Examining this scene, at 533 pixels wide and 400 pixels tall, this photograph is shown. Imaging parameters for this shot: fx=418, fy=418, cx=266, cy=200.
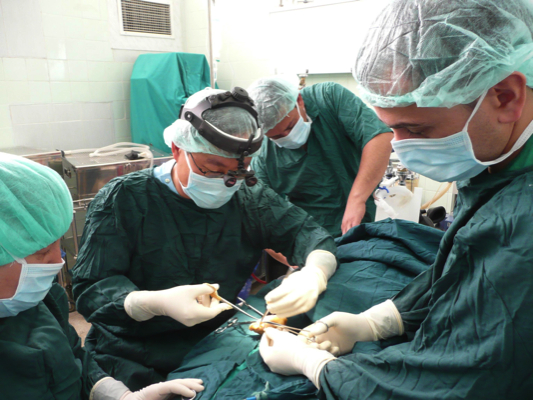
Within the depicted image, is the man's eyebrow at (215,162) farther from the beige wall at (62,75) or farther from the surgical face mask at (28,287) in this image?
the beige wall at (62,75)

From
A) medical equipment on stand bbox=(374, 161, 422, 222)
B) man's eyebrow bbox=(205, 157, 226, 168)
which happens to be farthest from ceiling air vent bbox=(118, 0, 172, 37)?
man's eyebrow bbox=(205, 157, 226, 168)

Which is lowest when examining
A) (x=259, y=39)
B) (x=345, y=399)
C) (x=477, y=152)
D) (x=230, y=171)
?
(x=345, y=399)

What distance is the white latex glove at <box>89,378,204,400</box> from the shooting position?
126 centimetres

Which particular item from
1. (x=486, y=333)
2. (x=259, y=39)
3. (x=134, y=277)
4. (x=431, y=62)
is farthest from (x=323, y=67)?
(x=486, y=333)

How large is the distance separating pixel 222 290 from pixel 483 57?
1.31 m

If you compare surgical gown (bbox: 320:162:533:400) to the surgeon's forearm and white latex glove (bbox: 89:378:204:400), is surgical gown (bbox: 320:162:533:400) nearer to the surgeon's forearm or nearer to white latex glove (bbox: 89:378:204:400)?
white latex glove (bbox: 89:378:204:400)

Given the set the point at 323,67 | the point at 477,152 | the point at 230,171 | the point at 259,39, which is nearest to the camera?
the point at 477,152

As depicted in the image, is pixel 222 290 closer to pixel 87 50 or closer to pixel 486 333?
pixel 486 333

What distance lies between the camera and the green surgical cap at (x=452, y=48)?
0.87m

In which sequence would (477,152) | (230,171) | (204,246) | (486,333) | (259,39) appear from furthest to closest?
(259,39)
(204,246)
(230,171)
(477,152)
(486,333)

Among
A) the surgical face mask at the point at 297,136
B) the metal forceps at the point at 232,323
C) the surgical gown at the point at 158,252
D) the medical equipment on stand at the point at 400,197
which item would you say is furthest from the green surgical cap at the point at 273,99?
the medical equipment on stand at the point at 400,197

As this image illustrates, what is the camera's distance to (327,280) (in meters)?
1.71

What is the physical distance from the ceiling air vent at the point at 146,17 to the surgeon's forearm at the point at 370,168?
134 inches

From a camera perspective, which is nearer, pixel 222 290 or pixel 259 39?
pixel 222 290
